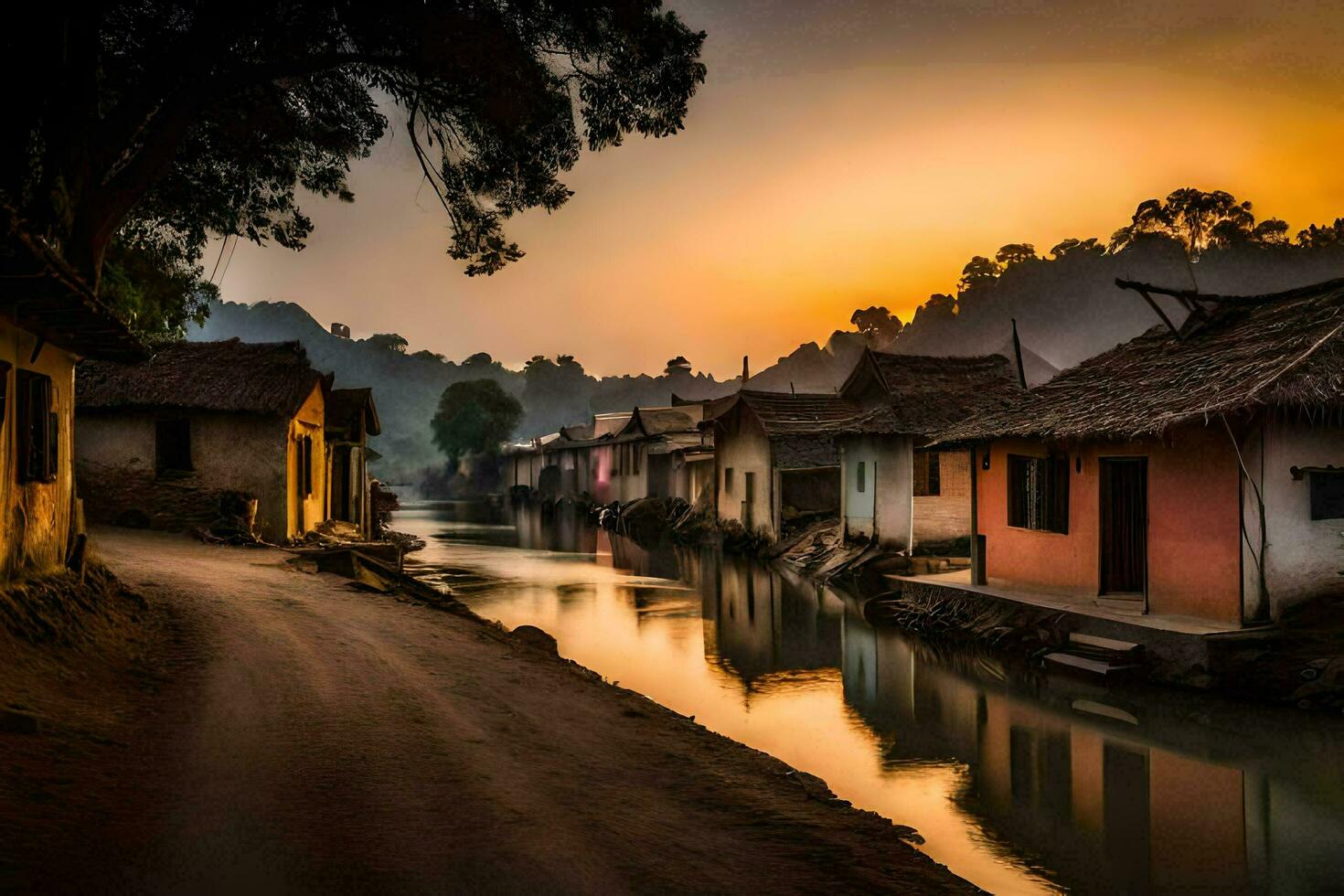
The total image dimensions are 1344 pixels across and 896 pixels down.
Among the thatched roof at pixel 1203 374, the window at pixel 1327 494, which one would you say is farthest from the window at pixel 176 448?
the window at pixel 1327 494

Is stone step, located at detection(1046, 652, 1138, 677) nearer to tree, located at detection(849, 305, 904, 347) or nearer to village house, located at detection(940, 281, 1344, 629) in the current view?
village house, located at detection(940, 281, 1344, 629)

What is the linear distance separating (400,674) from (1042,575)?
11221mm

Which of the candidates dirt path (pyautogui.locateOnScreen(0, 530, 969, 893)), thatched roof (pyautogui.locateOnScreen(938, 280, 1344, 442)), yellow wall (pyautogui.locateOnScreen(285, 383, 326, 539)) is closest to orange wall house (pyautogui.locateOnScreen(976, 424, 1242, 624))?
thatched roof (pyautogui.locateOnScreen(938, 280, 1344, 442))

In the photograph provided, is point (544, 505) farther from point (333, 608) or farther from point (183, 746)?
point (183, 746)

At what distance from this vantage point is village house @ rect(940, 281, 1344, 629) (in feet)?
37.8

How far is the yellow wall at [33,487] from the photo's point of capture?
Result: 8359 millimetres

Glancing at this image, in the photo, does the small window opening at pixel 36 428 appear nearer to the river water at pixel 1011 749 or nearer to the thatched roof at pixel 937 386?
the river water at pixel 1011 749

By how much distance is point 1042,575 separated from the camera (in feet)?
51.0

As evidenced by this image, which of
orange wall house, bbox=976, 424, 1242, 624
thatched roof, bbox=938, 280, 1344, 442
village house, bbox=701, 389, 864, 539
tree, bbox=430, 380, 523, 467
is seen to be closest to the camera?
thatched roof, bbox=938, 280, 1344, 442

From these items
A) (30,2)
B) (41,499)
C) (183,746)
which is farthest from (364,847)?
(30,2)

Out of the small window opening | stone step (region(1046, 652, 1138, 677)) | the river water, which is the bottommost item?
the river water

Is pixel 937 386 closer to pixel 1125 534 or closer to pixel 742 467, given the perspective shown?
pixel 742 467

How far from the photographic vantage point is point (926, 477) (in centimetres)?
2408

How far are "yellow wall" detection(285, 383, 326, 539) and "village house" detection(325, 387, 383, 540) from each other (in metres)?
1.12
